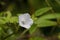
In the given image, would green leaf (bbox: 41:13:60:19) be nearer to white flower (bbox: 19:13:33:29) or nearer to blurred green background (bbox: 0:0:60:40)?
blurred green background (bbox: 0:0:60:40)

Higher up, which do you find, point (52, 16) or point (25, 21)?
point (52, 16)

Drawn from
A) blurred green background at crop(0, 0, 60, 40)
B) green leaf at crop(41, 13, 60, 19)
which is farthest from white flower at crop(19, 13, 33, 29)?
green leaf at crop(41, 13, 60, 19)

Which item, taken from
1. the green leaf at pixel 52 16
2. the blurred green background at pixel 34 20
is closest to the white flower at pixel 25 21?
the blurred green background at pixel 34 20

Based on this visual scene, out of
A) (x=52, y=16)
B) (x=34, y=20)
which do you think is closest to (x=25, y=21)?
(x=34, y=20)

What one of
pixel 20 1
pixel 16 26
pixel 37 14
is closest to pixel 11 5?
pixel 20 1

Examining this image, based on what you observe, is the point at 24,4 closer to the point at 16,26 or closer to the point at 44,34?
the point at 44,34

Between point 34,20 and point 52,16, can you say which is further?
point 52,16

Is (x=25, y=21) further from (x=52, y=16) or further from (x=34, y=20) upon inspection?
(x=52, y=16)
